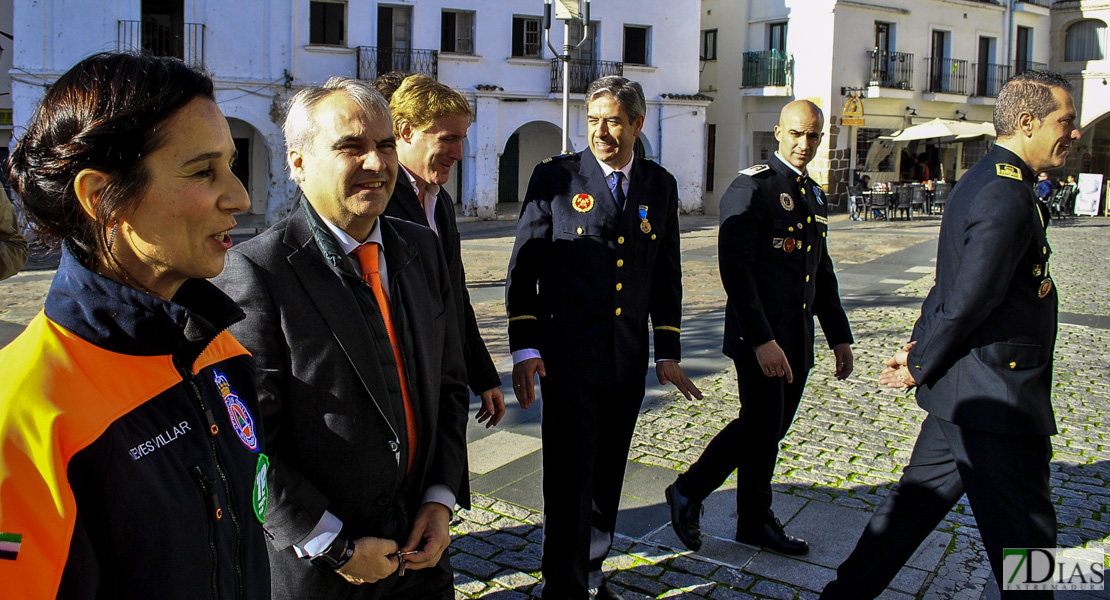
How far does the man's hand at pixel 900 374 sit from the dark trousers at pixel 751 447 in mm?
643

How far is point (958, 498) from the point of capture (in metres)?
3.36

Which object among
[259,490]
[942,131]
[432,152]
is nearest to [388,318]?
[259,490]

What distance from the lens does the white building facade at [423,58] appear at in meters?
22.8

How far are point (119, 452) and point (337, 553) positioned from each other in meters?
0.92

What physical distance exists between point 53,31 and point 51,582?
24.7m

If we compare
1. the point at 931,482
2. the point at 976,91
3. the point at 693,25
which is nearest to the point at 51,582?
the point at 931,482

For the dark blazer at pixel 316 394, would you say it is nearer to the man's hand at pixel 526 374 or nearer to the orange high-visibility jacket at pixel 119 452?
the orange high-visibility jacket at pixel 119 452

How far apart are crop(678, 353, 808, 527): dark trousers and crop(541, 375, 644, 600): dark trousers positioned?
582 millimetres

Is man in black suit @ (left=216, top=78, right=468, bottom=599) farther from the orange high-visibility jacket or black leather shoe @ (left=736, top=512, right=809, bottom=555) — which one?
black leather shoe @ (left=736, top=512, right=809, bottom=555)

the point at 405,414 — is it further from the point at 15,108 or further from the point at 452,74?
the point at 452,74

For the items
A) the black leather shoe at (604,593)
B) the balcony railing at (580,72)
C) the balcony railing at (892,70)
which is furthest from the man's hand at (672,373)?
the balcony railing at (892,70)

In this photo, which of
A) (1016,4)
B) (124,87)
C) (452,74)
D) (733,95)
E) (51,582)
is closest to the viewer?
(51,582)

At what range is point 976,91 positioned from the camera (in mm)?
34500

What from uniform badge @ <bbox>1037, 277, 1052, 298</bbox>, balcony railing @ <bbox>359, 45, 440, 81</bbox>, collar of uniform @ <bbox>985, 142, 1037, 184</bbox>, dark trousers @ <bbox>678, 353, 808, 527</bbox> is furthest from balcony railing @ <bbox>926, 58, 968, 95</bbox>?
uniform badge @ <bbox>1037, 277, 1052, 298</bbox>
